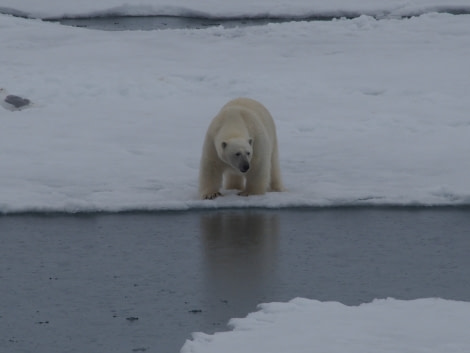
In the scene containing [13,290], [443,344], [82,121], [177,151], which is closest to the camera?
[443,344]

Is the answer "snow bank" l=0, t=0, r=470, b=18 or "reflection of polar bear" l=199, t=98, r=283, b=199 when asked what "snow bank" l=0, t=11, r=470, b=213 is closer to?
"reflection of polar bear" l=199, t=98, r=283, b=199

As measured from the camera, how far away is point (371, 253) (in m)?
6.79

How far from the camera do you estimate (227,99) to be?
12469mm

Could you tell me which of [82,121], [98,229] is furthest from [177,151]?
[98,229]

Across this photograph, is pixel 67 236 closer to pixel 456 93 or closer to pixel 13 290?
pixel 13 290

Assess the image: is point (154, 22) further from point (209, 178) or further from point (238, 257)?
point (238, 257)

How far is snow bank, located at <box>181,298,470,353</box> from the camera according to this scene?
4871mm

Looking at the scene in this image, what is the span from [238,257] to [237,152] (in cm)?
126

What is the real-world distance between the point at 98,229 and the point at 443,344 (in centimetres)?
316

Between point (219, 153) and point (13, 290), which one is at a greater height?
point (219, 153)

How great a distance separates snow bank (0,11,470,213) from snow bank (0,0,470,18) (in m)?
1.73

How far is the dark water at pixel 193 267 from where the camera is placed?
212 inches

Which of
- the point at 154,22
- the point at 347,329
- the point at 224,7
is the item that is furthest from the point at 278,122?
the point at 224,7

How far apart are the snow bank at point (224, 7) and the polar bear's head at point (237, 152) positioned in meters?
12.2
